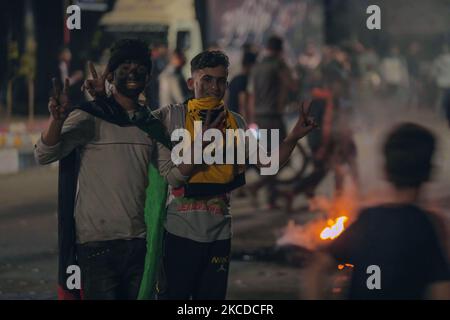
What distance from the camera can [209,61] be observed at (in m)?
5.58

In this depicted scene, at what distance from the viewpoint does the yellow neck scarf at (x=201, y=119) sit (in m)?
5.50

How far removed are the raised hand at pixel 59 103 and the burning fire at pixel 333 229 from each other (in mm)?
1468

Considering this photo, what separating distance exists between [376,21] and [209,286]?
393 centimetres

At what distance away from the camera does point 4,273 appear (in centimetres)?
941

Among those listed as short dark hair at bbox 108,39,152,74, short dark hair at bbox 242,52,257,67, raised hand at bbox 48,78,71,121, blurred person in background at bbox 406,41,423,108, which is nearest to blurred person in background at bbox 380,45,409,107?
blurred person in background at bbox 406,41,423,108

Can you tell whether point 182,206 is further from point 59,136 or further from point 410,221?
point 410,221

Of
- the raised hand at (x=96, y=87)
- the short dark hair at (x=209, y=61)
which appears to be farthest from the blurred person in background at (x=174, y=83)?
the raised hand at (x=96, y=87)

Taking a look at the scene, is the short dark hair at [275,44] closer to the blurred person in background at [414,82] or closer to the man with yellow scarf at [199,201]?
the man with yellow scarf at [199,201]

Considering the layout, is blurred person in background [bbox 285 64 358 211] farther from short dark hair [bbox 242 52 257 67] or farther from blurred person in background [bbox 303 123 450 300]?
blurred person in background [bbox 303 123 450 300]

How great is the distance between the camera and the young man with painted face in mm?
5402

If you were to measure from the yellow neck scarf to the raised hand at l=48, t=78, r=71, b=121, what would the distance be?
595 millimetres

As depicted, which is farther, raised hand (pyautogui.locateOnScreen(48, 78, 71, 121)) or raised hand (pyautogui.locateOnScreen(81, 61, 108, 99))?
raised hand (pyautogui.locateOnScreen(81, 61, 108, 99))
